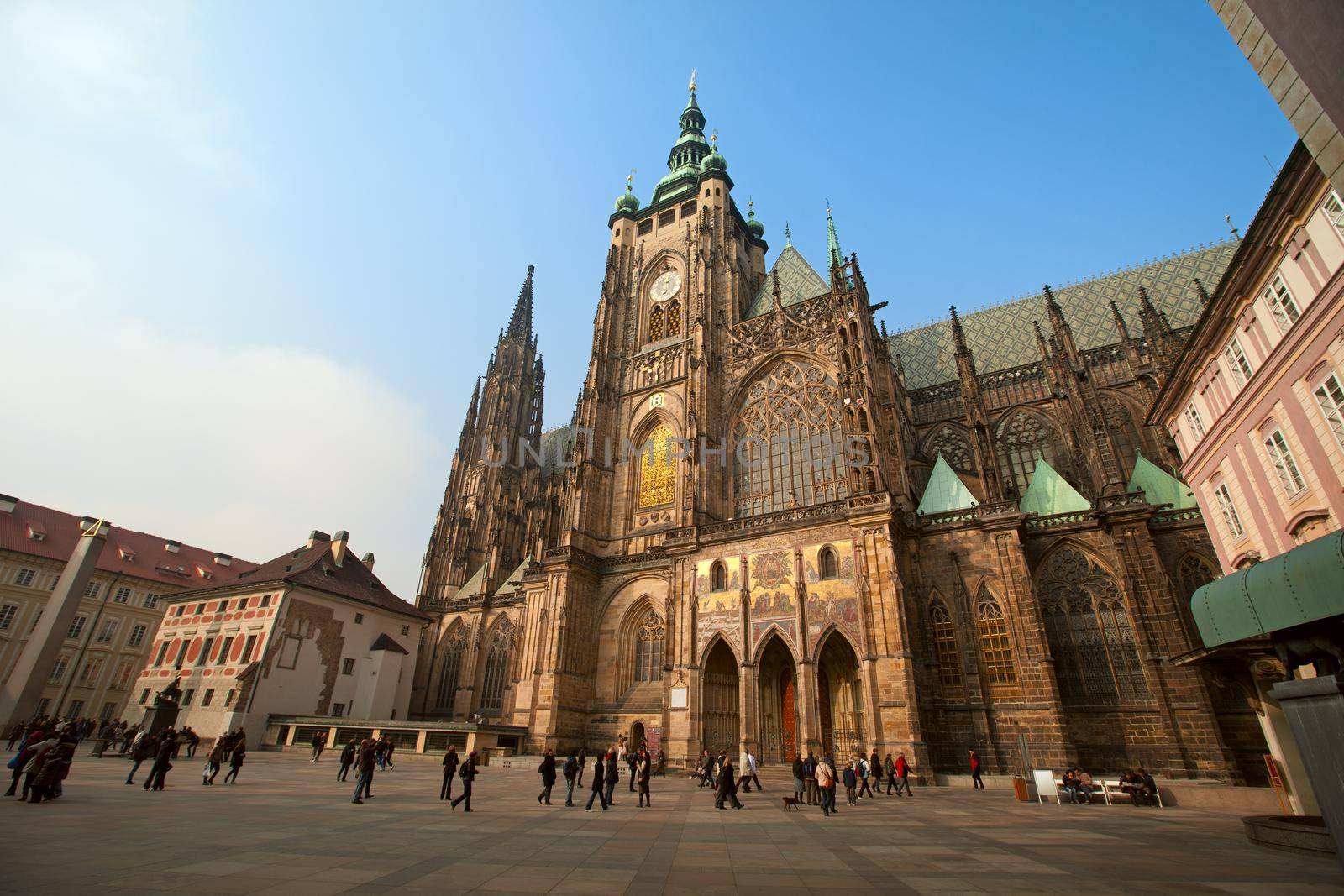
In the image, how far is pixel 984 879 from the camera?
6605 millimetres

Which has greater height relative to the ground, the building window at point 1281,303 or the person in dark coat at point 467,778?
the building window at point 1281,303

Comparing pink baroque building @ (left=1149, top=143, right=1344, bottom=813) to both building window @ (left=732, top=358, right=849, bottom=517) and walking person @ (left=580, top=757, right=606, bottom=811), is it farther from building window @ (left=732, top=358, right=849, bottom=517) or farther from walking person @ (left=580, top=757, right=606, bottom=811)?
building window @ (left=732, top=358, right=849, bottom=517)

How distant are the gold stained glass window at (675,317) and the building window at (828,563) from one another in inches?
650

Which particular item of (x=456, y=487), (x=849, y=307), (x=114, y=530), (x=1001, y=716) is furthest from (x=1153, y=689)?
(x=114, y=530)

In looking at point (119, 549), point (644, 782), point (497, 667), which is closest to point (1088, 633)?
point (644, 782)

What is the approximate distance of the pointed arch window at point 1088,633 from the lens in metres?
20.8

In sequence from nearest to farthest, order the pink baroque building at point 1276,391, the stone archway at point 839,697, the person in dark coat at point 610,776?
the pink baroque building at point 1276,391, the person in dark coat at point 610,776, the stone archway at point 839,697

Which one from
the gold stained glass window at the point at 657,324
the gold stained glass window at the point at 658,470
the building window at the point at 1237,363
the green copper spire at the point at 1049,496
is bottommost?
the building window at the point at 1237,363

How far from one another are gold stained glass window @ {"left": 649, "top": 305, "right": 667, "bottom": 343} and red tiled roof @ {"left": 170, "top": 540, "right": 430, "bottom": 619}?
69.7ft

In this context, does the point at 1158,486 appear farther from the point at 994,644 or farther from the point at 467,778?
the point at 467,778

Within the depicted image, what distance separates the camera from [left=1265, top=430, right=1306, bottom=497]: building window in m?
12.7

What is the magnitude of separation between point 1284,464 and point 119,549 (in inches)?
2246

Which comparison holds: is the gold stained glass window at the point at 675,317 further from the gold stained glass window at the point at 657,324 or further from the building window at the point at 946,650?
the building window at the point at 946,650

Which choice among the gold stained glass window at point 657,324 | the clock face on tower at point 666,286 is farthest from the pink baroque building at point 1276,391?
the clock face on tower at point 666,286
